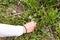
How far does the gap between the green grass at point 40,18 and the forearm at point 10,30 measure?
19 cm

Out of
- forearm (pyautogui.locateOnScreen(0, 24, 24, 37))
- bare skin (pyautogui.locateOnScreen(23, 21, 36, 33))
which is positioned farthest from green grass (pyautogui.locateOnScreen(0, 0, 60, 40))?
forearm (pyautogui.locateOnScreen(0, 24, 24, 37))

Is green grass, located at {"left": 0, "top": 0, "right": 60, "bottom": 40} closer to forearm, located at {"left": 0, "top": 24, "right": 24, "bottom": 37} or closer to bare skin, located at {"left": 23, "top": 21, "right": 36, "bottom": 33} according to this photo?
bare skin, located at {"left": 23, "top": 21, "right": 36, "bottom": 33}

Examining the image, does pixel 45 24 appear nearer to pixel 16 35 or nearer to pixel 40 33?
pixel 40 33

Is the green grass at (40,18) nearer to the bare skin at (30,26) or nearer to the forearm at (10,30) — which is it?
the bare skin at (30,26)

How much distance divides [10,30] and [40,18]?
558 mm

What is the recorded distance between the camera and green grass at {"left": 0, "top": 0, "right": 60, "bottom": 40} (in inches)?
119

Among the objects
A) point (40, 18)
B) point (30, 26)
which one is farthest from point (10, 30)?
point (40, 18)

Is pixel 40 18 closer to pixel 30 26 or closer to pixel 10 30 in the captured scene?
pixel 30 26

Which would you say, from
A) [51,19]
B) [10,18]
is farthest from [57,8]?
[10,18]

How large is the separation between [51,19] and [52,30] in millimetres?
174

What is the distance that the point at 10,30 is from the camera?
2.79 m

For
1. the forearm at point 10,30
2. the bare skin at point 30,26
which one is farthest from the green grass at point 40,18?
the forearm at point 10,30

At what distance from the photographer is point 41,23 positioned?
3.06 m

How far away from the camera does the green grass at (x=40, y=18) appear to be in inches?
119
